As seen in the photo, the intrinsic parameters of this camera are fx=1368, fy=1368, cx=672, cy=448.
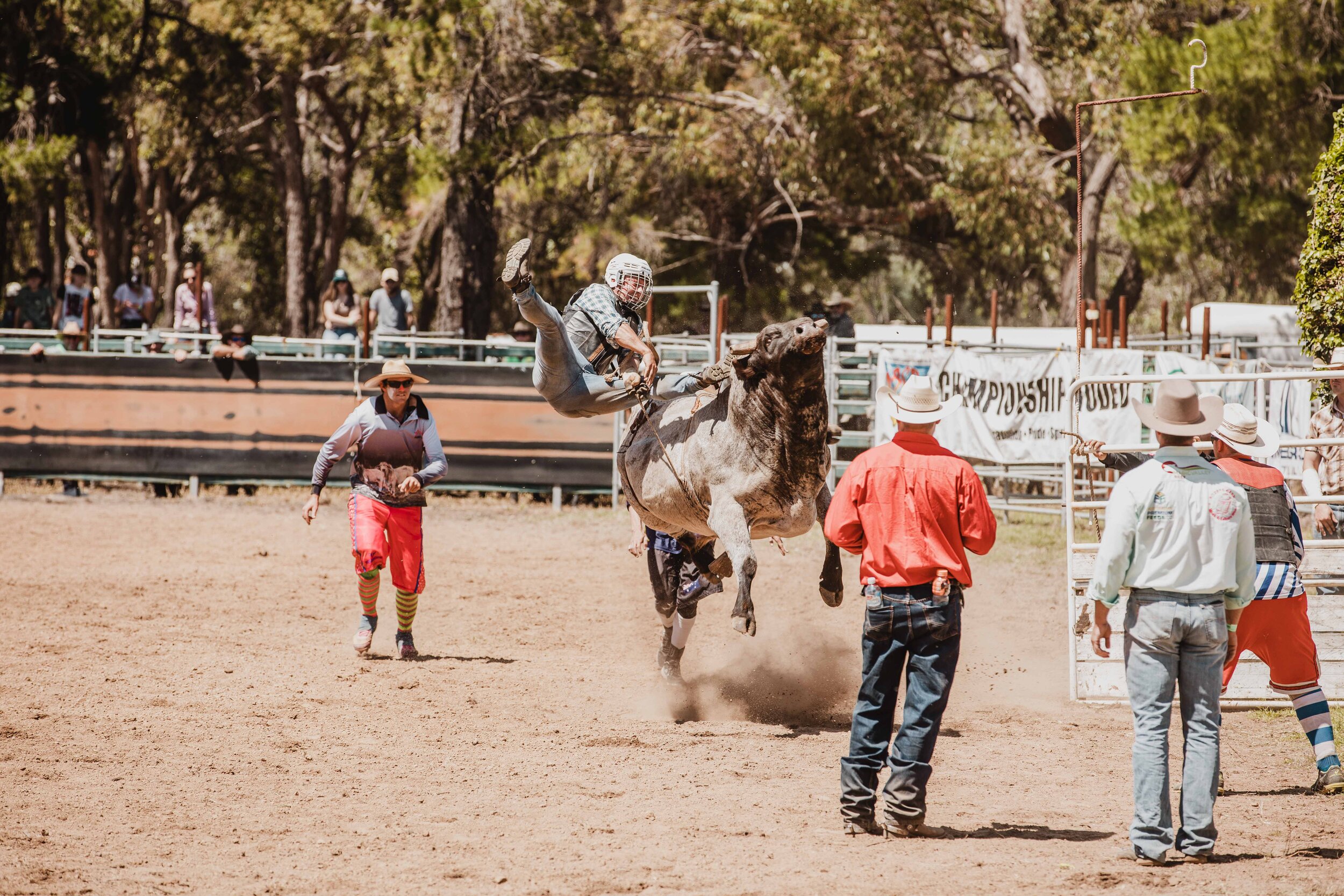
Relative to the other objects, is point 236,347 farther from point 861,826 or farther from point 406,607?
point 861,826

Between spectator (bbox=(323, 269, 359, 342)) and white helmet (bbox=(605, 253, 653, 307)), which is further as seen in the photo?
spectator (bbox=(323, 269, 359, 342))

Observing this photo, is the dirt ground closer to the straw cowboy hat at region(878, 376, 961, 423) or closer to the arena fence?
the arena fence

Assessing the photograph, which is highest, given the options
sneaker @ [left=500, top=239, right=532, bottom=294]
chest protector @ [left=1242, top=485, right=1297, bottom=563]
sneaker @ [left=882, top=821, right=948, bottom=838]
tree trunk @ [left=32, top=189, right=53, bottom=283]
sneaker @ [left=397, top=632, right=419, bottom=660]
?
tree trunk @ [left=32, top=189, right=53, bottom=283]

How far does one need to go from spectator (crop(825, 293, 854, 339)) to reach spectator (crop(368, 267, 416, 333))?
5894mm

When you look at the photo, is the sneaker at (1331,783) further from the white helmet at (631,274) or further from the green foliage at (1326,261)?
the white helmet at (631,274)

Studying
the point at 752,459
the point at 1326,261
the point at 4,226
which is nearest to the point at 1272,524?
the point at 752,459

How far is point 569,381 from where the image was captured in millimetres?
8070

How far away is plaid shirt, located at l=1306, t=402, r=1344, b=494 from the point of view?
8.22 m

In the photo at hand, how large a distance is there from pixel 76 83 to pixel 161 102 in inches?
152

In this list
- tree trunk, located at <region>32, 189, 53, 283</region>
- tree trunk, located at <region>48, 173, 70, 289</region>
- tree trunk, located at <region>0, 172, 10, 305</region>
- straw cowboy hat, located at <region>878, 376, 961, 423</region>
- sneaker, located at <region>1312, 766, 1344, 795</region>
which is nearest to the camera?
straw cowboy hat, located at <region>878, 376, 961, 423</region>

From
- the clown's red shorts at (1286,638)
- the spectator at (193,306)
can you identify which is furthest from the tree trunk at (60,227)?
the clown's red shorts at (1286,638)

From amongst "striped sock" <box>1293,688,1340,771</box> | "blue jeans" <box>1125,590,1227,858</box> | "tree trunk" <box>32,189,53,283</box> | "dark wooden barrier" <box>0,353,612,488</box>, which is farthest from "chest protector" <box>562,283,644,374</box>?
"tree trunk" <box>32,189,53,283</box>

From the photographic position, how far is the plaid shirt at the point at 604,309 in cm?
816

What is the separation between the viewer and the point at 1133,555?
522cm
